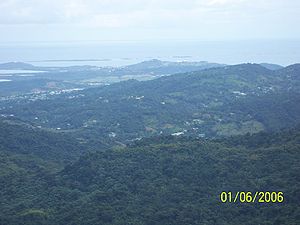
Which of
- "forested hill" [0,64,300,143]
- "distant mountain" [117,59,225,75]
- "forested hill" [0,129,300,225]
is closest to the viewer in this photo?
"forested hill" [0,129,300,225]

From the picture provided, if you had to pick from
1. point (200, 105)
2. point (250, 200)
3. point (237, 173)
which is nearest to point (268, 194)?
point (250, 200)

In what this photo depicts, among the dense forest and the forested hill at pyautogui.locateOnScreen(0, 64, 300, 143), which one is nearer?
the dense forest

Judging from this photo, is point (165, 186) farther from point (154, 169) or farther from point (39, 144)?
point (39, 144)
